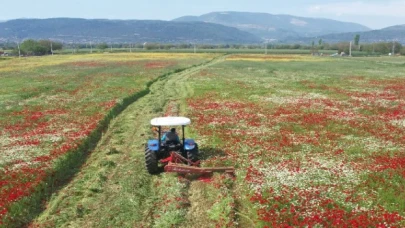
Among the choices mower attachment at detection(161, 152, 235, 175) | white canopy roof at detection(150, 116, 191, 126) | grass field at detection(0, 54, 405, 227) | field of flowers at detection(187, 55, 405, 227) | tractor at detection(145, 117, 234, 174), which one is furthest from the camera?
white canopy roof at detection(150, 116, 191, 126)

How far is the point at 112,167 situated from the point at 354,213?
11767mm

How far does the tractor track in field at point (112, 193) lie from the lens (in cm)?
1358

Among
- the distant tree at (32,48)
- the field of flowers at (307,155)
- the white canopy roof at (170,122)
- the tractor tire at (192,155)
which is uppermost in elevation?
the distant tree at (32,48)

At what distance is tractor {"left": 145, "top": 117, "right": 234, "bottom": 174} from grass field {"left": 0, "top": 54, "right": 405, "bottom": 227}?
531mm

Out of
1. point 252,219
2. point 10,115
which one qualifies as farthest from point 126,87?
point 252,219

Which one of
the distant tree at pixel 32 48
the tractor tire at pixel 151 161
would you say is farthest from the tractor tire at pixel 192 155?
the distant tree at pixel 32 48

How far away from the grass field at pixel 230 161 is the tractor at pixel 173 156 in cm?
53

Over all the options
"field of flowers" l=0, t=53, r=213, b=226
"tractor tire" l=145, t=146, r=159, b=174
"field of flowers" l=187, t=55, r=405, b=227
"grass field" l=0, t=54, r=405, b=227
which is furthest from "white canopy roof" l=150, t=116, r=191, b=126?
"field of flowers" l=0, t=53, r=213, b=226

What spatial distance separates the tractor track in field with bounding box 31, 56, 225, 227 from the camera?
1358 centimetres

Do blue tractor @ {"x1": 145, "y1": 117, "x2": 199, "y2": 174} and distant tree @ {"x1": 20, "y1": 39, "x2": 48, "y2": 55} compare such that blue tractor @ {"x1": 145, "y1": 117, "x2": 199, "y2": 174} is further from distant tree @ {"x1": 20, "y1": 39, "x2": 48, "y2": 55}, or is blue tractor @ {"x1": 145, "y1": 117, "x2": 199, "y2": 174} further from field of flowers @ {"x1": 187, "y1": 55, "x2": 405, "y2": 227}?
distant tree @ {"x1": 20, "y1": 39, "x2": 48, "y2": 55}

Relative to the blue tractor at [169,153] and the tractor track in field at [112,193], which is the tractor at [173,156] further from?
the tractor track in field at [112,193]

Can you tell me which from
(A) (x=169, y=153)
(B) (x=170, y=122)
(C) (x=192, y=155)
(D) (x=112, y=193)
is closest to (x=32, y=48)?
(A) (x=169, y=153)

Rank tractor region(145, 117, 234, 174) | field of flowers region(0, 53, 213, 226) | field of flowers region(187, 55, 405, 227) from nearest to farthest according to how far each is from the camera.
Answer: field of flowers region(187, 55, 405, 227), field of flowers region(0, 53, 213, 226), tractor region(145, 117, 234, 174)

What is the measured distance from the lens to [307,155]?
66.1ft
